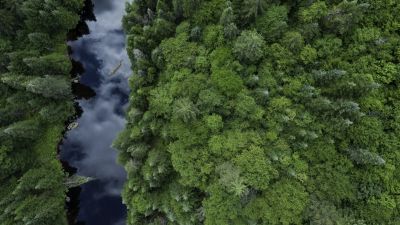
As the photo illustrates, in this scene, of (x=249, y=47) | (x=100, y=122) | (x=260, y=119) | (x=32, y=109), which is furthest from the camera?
(x=100, y=122)

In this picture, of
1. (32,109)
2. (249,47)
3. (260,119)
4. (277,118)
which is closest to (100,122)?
(32,109)

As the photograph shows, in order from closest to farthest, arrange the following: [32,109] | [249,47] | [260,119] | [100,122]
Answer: [260,119] < [249,47] < [32,109] < [100,122]

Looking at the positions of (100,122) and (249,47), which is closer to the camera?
(249,47)

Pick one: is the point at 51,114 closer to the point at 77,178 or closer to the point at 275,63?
the point at 77,178

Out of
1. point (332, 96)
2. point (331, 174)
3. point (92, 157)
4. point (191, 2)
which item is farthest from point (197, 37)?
point (92, 157)

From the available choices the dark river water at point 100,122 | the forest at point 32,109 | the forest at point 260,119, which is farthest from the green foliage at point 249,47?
the forest at point 32,109

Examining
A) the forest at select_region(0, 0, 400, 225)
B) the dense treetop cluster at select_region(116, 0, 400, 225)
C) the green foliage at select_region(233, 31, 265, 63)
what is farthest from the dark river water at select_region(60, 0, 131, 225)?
the green foliage at select_region(233, 31, 265, 63)

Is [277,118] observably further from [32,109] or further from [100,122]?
[32,109]
